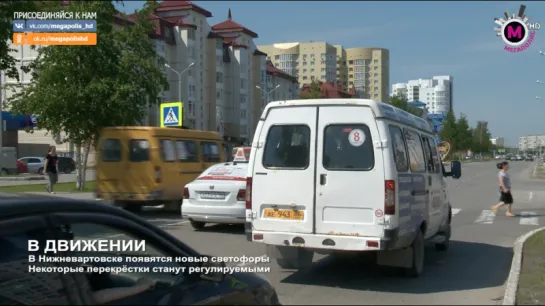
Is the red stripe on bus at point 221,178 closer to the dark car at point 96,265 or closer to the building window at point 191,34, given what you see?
the dark car at point 96,265

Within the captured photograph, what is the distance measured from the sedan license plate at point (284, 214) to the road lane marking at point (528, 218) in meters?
10.2

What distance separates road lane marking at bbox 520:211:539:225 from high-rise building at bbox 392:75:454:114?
15459 centimetres

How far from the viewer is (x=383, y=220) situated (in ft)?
22.6

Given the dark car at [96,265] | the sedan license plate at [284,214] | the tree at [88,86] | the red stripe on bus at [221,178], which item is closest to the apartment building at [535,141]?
the tree at [88,86]

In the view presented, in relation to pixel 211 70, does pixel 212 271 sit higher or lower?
lower

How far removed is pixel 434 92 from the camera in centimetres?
16975

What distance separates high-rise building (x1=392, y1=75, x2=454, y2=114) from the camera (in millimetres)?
170125

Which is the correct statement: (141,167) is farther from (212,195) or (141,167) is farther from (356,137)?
(356,137)

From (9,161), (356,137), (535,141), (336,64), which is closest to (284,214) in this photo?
(356,137)

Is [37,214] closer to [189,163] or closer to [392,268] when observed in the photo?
[392,268]

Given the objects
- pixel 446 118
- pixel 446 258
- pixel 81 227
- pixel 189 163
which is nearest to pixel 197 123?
pixel 446 118

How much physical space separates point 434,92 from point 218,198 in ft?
543

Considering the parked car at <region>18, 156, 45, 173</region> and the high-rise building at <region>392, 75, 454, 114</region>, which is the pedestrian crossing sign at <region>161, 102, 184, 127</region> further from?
the high-rise building at <region>392, 75, 454, 114</region>

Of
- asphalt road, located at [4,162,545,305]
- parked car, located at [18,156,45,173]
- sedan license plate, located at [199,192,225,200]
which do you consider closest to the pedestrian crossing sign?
asphalt road, located at [4,162,545,305]
